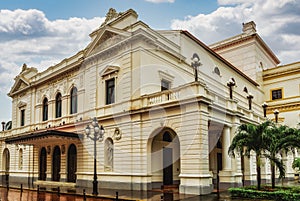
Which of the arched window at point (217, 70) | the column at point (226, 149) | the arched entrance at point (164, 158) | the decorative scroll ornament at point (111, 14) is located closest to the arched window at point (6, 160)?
the decorative scroll ornament at point (111, 14)

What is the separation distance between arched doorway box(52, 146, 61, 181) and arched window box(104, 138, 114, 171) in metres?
7.75

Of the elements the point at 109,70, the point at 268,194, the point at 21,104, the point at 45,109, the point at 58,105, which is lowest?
the point at 268,194

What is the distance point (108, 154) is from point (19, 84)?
61.0ft

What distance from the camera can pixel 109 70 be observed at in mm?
23422

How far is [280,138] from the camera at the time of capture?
16.7 m

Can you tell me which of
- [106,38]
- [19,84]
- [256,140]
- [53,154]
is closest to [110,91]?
[106,38]

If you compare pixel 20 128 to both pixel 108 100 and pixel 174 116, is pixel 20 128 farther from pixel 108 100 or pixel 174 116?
pixel 174 116

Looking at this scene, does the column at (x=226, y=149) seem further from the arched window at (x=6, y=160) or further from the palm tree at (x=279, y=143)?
the arched window at (x=6, y=160)

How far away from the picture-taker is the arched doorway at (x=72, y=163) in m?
26.8

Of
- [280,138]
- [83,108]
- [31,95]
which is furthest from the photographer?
[31,95]

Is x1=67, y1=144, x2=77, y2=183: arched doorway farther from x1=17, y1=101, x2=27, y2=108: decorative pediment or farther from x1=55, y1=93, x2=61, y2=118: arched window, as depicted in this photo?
x1=17, y1=101, x2=27, y2=108: decorative pediment

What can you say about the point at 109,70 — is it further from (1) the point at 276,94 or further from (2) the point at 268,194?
(1) the point at 276,94

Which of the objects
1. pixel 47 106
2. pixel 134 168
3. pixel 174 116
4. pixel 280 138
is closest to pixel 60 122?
pixel 47 106

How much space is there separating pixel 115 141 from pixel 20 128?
17.2 metres
